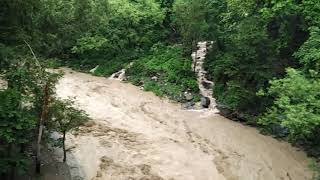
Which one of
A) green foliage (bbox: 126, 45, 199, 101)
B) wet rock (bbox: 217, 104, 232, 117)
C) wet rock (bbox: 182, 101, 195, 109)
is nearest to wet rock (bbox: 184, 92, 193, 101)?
green foliage (bbox: 126, 45, 199, 101)

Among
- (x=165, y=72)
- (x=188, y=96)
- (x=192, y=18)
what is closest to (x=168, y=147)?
(x=188, y=96)

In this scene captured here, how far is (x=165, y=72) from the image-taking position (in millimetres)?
27844

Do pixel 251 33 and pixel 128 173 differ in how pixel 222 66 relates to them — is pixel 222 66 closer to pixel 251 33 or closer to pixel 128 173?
pixel 251 33

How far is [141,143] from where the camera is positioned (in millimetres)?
18016

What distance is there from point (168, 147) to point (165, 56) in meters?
12.7

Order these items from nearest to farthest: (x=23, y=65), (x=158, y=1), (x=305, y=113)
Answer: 1. (x=305, y=113)
2. (x=23, y=65)
3. (x=158, y=1)

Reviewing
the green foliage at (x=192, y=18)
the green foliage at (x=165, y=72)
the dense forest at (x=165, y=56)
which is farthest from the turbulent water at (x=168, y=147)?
the green foliage at (x=192, y=18)

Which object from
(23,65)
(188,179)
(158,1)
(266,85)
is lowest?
(188,179)

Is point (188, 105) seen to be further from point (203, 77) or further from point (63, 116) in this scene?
point (63, 116)

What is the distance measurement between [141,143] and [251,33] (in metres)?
8.73

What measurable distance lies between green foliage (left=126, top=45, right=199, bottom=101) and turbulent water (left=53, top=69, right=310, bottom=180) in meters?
2.12

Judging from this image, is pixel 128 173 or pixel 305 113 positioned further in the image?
pixel 128 173

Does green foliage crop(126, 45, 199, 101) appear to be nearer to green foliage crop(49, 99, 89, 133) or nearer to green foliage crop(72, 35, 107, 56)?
green foliage crop(72, 35, 107, 56)

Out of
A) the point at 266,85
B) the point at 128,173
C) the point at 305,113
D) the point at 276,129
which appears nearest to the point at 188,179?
the point at 128,173
